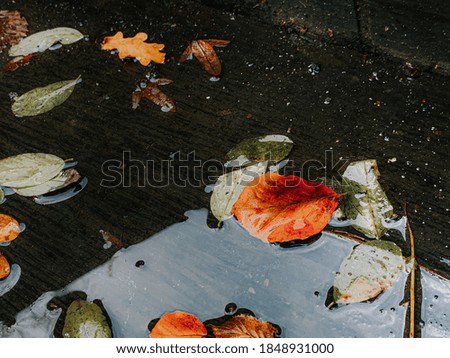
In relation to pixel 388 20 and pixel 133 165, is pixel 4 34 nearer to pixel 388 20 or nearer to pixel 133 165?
pixel 133 165

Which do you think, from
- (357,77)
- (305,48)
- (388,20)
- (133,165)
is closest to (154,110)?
(133,165)

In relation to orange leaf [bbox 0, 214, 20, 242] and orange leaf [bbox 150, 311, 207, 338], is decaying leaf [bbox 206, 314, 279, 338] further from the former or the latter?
orange leaf [bbox 0, 214, 20, 242]

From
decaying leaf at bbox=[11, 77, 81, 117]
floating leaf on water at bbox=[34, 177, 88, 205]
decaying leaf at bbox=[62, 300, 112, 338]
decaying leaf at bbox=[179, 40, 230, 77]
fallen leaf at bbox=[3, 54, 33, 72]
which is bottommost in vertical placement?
decaying leaf at bbox=[62, 300, 112, 338]

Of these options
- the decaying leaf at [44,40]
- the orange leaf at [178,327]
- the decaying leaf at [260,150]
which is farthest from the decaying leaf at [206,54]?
the orange leaf at [178,327]

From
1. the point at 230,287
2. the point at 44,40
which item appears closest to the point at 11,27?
the point at 44,40

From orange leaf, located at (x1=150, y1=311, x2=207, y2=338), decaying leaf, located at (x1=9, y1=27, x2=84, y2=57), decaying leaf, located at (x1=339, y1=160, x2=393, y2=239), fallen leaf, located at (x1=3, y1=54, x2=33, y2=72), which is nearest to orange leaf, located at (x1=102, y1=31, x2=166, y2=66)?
decaying leaf, located at (x1=9, y1=27, x2=84, y2=57)

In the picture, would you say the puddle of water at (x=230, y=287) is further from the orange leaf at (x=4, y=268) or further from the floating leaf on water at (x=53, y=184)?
the floating leaf on water at (x=53, y=184)

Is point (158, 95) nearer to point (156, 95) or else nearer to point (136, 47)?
point (156, 95)
